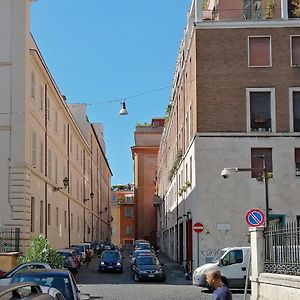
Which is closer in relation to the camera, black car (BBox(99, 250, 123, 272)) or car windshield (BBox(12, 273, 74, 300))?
car windshield (BBox(12, 273, 74, 300))

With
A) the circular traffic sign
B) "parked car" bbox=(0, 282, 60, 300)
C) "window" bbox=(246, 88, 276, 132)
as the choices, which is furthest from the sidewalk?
"parked car" bbox=(0, 282, 60, 300)

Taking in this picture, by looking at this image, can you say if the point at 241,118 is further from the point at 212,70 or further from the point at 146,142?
the point at 146,142

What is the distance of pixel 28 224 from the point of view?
1329 inches

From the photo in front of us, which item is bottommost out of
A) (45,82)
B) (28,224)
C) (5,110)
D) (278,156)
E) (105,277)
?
(105,277)

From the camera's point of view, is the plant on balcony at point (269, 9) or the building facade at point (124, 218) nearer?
the plant on balcony at point (269, 9)

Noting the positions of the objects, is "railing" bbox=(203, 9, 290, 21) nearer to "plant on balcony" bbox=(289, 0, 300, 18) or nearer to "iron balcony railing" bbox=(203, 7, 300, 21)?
"iron balcony railing" bbox=(203, 7, 300, 21)

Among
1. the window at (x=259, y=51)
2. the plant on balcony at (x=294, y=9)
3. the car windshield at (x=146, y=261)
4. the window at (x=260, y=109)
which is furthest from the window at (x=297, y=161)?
the car windshield at (x=146, y=261)

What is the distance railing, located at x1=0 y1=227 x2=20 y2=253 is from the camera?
32.0m

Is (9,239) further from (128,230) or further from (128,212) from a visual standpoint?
(128,230)

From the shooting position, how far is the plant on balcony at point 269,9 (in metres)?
35.7

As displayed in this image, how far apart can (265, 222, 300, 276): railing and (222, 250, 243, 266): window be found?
413 inches

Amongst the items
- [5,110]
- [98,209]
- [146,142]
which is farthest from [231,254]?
[146,142]

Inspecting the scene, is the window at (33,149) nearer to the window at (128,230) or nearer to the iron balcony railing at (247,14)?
the iron balcony railing at (247,14)

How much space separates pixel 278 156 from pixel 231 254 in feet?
25.7
